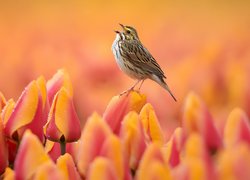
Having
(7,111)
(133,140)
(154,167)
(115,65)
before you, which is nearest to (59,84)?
(7,111)

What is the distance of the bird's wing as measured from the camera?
2.80m

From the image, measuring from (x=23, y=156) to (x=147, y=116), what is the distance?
152 mm

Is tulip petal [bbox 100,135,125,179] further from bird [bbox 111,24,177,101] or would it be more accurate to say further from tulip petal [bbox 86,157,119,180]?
bird [bbox 111,24,177,101]

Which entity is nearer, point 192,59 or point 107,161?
point 107,161

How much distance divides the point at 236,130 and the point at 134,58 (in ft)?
8.03

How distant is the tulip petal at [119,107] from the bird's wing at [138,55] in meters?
1.94

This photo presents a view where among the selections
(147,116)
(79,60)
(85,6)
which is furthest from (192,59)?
(85,6)

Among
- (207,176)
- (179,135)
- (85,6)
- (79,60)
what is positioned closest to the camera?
(207,176)

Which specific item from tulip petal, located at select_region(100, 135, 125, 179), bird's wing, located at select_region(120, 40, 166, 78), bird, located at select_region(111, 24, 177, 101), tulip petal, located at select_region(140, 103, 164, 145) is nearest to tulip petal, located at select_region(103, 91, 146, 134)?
tulip petal, located at select_region(140, 103, 164, 145)

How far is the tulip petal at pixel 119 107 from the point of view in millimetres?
729

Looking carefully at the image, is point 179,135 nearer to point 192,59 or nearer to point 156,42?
point 192,59

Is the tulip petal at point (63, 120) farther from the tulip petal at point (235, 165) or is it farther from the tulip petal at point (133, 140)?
the tulip petal at point (235, 165)

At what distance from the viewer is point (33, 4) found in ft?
15.1

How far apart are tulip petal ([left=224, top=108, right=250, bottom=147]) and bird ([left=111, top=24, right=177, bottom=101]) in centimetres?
188
